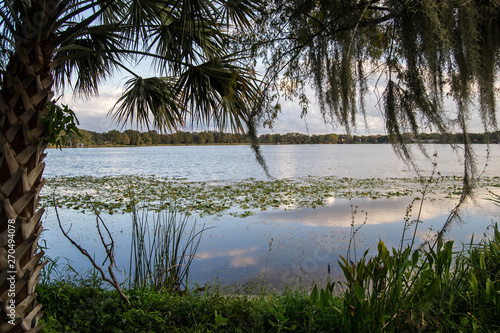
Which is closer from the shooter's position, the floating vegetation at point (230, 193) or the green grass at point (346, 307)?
the green grass at point (346, 307)

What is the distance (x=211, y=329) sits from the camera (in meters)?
1.98

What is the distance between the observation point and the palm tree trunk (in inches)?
58.7

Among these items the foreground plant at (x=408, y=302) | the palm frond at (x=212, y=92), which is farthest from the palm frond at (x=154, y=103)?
the foreground plant at (x=408, y=302)

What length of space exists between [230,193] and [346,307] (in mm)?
5841

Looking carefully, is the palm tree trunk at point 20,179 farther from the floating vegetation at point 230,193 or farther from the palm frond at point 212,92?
the floating vegetation at point 230,193

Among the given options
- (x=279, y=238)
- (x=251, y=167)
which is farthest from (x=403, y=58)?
(x=251, y=167)

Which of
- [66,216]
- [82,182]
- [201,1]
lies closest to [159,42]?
[201,1]

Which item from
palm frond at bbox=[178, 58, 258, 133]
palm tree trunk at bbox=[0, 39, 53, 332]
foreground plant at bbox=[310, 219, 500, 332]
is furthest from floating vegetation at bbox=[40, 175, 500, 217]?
foreground plant at bbox=[310, 219, 500, 332]

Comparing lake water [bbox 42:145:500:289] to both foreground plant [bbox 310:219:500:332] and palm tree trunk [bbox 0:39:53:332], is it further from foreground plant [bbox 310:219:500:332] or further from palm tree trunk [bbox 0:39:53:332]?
palm tree trunk [bbox 0:39:53:332]

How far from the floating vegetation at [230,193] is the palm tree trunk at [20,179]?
353 cm

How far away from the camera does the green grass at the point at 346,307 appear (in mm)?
1735

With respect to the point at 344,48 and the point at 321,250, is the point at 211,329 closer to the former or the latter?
the point at 344,48

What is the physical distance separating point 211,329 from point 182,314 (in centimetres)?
26

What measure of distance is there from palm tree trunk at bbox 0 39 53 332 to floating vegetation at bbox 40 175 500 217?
3533 mm
